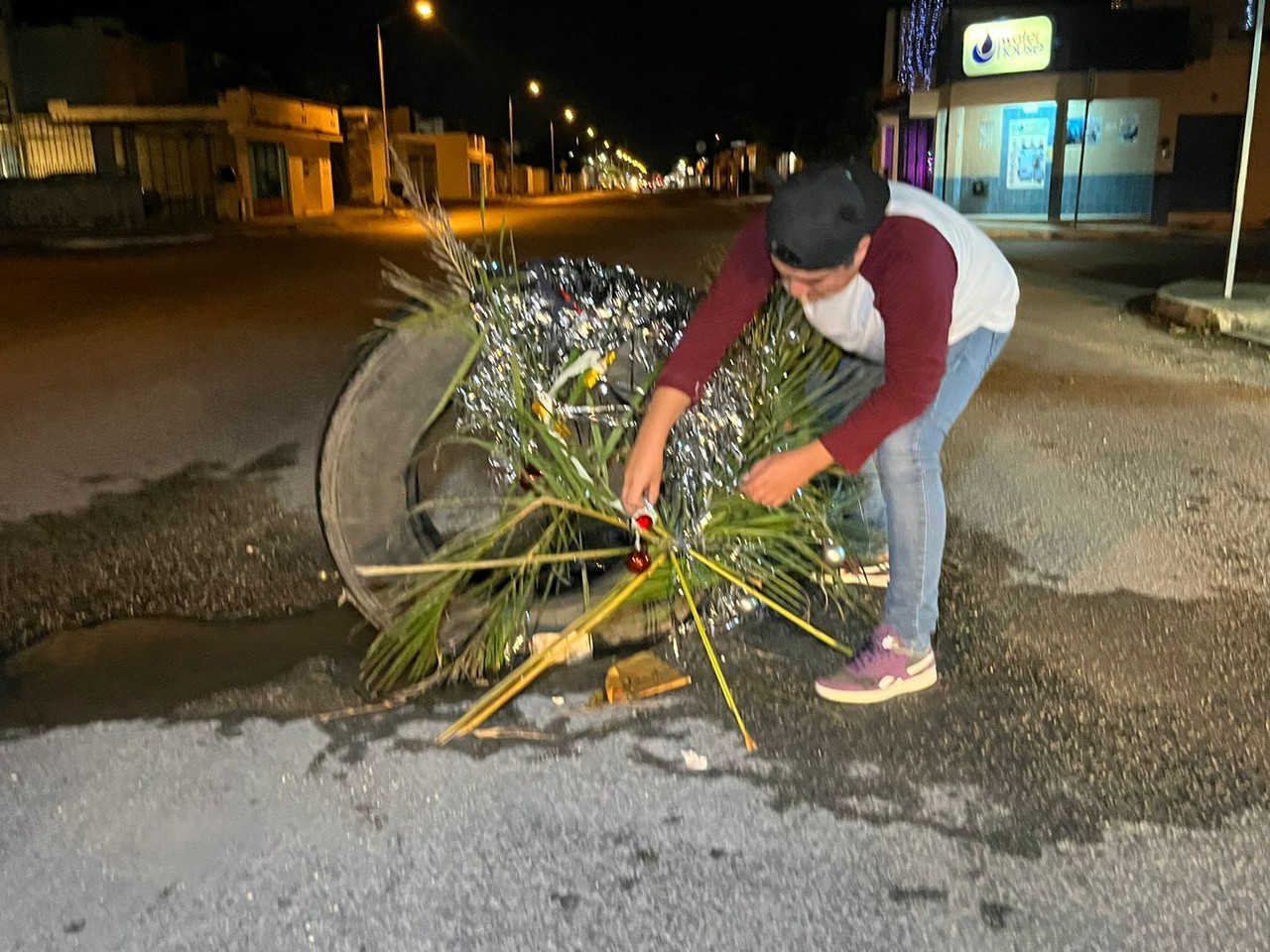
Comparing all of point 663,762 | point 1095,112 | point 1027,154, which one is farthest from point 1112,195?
point 663,762

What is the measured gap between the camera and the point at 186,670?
340cm

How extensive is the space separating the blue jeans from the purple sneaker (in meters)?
0.03

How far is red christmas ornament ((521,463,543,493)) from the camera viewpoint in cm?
348

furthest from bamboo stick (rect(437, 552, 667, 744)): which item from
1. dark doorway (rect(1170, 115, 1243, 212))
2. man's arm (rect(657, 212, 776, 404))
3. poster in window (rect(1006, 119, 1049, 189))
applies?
poster in window (rect(1006, 119, 1049, 189))

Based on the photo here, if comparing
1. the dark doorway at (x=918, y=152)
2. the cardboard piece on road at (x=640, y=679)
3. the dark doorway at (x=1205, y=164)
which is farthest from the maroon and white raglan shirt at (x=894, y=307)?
the dark doorway at (x=918, y=152)

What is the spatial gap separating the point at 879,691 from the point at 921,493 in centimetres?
55

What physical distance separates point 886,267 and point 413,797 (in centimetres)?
168

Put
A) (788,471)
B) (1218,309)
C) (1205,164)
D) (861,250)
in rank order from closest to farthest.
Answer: (861,250) < (788,471) < (1218,309) < (1205,164)

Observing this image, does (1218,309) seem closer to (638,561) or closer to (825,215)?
(638,561)

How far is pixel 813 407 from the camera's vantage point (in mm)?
3570

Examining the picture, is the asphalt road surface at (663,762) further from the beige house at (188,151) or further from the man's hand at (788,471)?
the beige house at (188,151)

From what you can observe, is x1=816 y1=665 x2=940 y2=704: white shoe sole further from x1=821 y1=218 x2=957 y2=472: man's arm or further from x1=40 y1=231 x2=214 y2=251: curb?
x1=40 y1=231 x2=214 y2=251: curb

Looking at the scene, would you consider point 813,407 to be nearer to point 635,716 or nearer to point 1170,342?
point 635,716

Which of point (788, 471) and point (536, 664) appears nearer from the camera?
point (788, 471)
